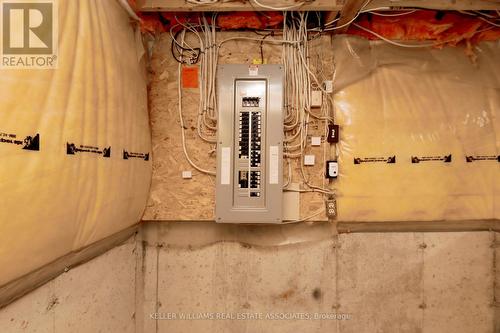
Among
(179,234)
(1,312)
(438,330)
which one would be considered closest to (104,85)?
(1,312)

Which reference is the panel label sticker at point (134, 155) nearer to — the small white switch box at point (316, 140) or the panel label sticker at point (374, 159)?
the small white switch box at point (316, 140)

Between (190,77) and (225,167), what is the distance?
0.64m

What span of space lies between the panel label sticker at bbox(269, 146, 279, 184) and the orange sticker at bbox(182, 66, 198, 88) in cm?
66

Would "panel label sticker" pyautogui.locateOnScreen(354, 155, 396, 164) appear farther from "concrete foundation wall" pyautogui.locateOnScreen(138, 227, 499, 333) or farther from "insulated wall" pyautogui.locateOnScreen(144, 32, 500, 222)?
"concrete foundation wall" pyautogui.locateOnScreen(138, 227, 499, 333)

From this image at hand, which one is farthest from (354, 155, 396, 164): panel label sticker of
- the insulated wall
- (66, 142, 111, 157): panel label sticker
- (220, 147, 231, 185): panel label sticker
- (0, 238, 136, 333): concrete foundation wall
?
(0, 238, 136, 333): concrete foundation wall

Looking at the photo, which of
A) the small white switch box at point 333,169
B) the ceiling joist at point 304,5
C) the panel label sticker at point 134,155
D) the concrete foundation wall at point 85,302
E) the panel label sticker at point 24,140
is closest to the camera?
the panel label sticker at point 24,140

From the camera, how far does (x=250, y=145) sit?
1.53 metres

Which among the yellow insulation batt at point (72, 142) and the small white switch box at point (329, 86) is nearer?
the yellow insulation batt at point (72, 142)

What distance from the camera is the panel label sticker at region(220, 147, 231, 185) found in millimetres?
1515

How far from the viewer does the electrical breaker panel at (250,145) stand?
151 centimetres

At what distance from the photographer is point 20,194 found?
75 cm

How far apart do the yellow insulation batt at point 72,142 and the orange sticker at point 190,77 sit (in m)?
0.30

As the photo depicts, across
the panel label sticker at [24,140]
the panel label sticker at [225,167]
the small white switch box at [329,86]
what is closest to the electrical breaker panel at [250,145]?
the panel label sticker at [225,167]

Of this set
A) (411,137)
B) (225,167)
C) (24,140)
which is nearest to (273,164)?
(225,167)
